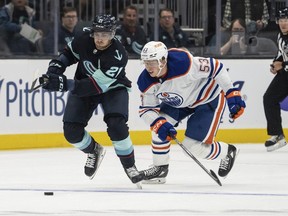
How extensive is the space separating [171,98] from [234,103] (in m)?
0.45

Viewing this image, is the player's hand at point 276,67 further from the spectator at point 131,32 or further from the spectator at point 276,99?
the spectator at point 131,32

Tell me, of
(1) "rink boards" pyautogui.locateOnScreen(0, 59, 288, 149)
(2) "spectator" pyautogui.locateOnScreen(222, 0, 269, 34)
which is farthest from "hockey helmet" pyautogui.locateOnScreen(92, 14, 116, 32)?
(2) "spectator" pyautogui.locateOnScreen(222, 0, 269, 34)

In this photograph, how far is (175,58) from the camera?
7.50m

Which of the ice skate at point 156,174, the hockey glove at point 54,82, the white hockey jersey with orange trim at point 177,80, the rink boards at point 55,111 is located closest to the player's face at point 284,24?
the rink boards at point 55,111

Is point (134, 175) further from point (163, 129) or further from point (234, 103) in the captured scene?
point (234, 103)

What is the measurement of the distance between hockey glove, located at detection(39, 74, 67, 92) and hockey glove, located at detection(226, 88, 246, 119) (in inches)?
43.1

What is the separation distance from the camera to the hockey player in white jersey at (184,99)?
7438 millimetres

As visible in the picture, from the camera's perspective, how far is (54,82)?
7.30 meters

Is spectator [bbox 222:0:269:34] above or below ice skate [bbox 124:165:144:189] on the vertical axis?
above

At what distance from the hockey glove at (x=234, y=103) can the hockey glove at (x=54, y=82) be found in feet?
3.59

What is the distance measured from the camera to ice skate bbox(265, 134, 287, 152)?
422 inches

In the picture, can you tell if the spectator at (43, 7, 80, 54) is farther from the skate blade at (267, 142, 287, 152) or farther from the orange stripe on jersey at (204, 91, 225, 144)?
the orange stripe on jersey at (204, 91, 225, 144)

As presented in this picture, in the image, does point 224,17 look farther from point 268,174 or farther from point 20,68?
point 268,174

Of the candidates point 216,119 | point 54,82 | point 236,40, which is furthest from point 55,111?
point 54,82
